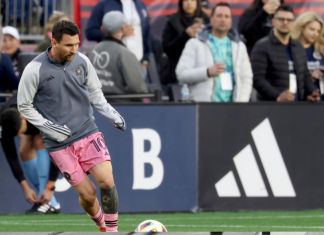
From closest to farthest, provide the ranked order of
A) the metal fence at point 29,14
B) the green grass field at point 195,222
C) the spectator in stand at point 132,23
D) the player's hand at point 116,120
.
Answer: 1. the player's hand at point 116,120
2. the green grass field at point 195,222
3. the spectator in stand at point 132,23
4. the metal fence at point 29,14

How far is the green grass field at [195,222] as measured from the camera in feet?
43.4

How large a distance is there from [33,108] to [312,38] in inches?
218

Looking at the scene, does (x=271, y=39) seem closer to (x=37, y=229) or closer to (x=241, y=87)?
(x=241, y=87)

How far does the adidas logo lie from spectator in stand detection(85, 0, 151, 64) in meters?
2.30

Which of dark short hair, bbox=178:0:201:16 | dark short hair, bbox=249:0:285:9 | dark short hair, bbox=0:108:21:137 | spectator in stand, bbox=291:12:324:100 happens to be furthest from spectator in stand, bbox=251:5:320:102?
dark short hair, bbox=0:108:21:137

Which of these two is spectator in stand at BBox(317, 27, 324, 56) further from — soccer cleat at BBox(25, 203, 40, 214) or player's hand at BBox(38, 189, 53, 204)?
soccer cleat at BBox(25, 203, 40, 214)

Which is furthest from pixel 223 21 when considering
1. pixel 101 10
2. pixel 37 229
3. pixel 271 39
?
pixel 37 229

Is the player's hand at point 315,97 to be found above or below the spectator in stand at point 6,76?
below

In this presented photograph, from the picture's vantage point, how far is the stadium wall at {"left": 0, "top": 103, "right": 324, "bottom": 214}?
15688 millimetres

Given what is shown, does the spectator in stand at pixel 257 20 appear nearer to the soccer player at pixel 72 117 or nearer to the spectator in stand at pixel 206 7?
the spectator in stand at pixel 206 7

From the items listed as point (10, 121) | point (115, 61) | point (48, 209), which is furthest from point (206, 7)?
point (48, 209)

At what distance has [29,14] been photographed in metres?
19.0

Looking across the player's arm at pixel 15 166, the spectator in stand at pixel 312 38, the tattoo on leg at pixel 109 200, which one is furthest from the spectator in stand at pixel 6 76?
the tattoo on leg at pixel 109 200

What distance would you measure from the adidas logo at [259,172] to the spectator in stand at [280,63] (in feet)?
1.93
